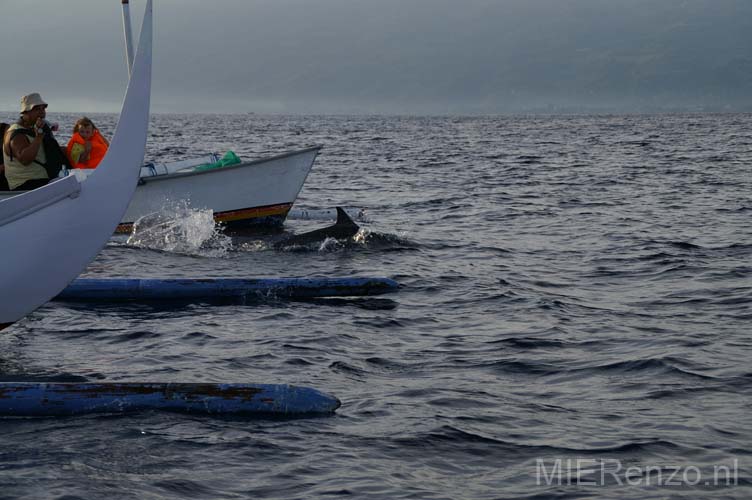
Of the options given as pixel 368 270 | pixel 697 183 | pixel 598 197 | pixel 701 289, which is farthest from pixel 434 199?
pixel 701 289

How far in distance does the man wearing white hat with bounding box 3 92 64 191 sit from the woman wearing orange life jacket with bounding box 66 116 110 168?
5.31 ft

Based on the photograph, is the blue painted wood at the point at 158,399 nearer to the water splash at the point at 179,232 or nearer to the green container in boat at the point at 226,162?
the water splash at the point at 179,232

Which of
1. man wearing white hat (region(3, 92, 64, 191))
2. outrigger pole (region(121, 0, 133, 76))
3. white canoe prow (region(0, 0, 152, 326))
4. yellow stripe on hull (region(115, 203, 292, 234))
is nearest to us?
white canoe prow (region(0, 0, 152, 326))

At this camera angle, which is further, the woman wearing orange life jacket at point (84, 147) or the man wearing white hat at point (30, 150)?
the woman wearing orange life jacket at point (84, 147)

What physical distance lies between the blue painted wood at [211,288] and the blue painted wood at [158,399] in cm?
432

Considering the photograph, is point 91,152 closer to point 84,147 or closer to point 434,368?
point 84,147

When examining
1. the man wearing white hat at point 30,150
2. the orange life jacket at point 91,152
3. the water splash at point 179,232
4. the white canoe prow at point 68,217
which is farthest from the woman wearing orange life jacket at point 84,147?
the white canoe prow at point 68,217

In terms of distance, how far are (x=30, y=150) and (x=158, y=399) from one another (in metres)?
5.35

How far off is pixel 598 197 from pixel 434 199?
4.27 meters

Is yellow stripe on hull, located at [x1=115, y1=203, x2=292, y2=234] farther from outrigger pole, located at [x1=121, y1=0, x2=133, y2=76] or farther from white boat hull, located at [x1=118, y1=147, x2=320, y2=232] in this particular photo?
outrigger pole, located at [x1=121, y1=0, x2=133, y2=76]

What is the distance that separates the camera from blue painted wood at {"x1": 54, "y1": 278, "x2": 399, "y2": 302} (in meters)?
11.9

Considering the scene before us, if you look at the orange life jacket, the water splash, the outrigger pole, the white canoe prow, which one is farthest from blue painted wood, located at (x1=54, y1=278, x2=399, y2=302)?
the water splash

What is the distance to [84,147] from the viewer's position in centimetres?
1462

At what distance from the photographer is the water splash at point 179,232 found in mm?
17062
